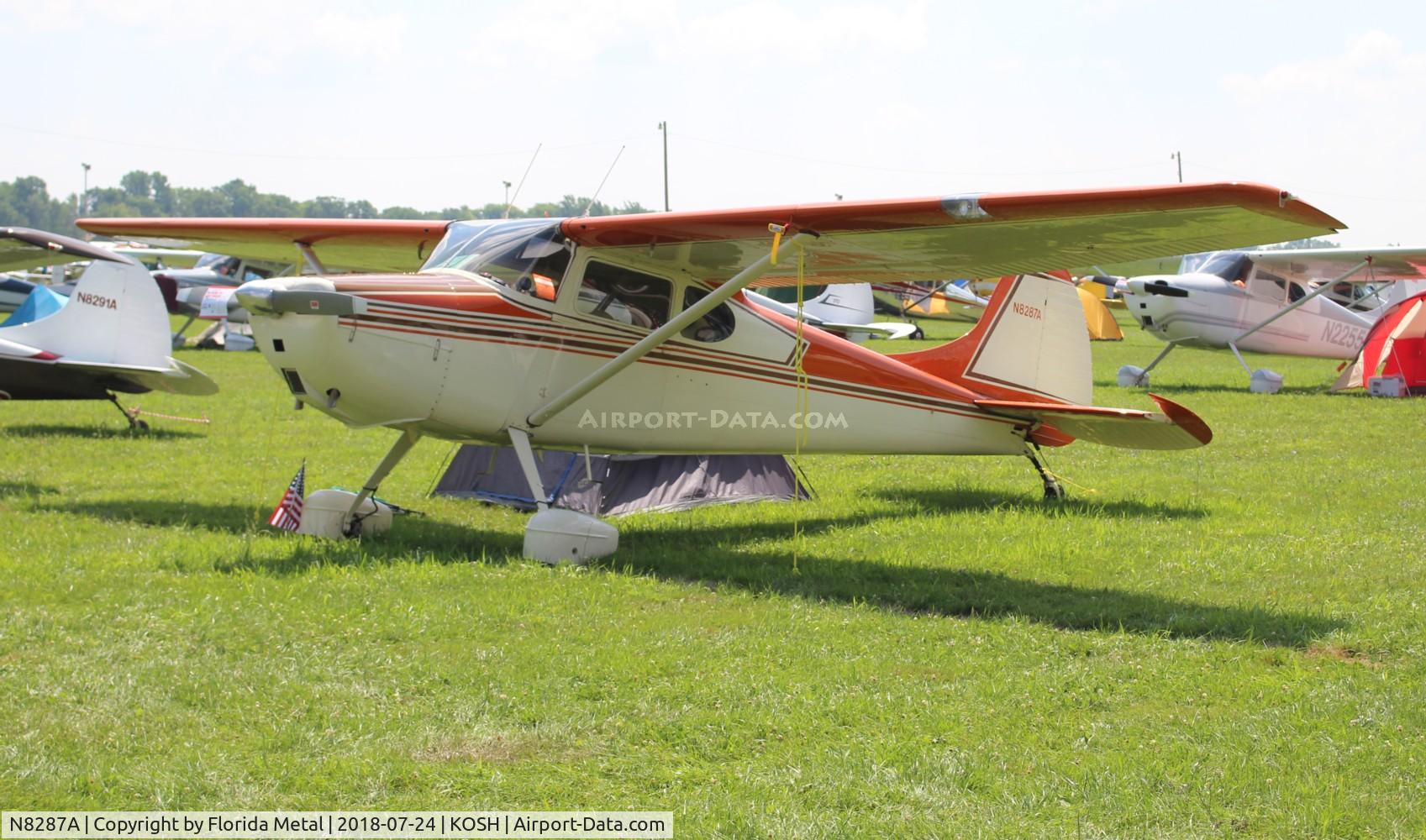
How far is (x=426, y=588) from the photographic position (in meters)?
7.11

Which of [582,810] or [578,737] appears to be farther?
[578,737]

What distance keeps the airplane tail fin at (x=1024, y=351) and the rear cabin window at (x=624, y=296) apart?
2585 millimetres

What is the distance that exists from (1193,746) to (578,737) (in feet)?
7.47

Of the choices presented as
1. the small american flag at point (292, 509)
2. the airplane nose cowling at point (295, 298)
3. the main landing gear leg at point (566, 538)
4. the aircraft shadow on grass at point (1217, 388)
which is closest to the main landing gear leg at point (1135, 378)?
the aircraft shadow on grass at point (1217, 388)

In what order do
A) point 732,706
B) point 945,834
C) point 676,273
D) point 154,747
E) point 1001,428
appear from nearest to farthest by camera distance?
point 945,834, point 154,747, point 732,706, point 676,273, point 1001,428

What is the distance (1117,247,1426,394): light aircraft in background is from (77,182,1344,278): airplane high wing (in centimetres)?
1400

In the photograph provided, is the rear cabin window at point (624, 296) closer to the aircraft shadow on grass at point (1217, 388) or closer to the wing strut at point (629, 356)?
the wing strut at point (629, 356)

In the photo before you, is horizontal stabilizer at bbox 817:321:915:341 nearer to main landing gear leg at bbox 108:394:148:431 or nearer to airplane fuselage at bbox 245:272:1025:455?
main landing gear leg at bbox 108:394:148:431

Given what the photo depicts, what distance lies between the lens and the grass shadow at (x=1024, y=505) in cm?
996

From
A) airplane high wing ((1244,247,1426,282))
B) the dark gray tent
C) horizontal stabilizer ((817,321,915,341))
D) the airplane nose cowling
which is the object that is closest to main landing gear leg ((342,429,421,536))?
the dark gray tent

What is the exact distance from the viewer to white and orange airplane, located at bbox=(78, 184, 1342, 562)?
7.26m

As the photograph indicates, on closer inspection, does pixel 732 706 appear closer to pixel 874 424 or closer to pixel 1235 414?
pixel 874 424

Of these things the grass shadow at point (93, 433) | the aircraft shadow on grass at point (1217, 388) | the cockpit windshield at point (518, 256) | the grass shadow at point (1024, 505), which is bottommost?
the aircraft shadow on grass at point (1217, 388)

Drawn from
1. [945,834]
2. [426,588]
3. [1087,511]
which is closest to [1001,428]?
[1087,511]
